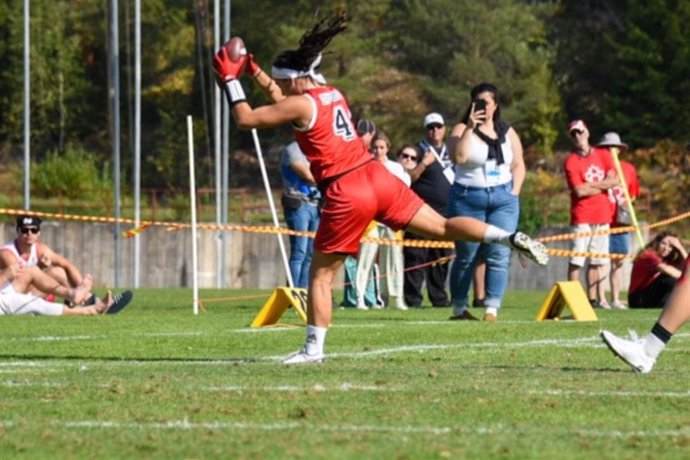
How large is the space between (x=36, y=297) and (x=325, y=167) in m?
7.62

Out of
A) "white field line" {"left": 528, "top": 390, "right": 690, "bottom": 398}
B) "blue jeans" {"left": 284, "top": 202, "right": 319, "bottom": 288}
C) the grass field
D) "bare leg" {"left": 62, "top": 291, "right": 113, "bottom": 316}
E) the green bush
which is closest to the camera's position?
the grass field

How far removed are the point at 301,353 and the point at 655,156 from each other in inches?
1638

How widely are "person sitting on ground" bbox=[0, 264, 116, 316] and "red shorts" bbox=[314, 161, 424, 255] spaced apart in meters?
7.19

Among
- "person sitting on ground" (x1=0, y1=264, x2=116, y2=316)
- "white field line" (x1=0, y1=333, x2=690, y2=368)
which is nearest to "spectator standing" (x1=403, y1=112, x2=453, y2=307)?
"person sitting on ground" (x1=0, y1=264, x2=116, y2=316)

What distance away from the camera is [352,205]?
10.4 meters

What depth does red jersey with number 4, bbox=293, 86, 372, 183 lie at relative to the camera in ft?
34.1

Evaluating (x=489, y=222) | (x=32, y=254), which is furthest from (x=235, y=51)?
(x=32, y=254)

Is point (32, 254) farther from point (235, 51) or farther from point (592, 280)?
point (235, 51)

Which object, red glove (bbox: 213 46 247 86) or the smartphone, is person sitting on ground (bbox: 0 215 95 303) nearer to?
the smartphone

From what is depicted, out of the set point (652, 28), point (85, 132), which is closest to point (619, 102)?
point (652, 28)

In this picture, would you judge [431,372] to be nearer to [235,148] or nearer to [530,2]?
[235,148]

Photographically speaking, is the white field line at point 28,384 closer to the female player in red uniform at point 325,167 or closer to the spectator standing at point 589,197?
the female player in red uniform at point 325,167

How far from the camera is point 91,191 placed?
49.6m

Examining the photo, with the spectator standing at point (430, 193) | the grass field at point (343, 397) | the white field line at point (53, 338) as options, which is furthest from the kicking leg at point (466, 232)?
the spectator standing at point (430, 193)
